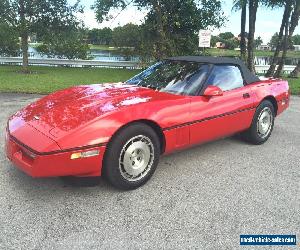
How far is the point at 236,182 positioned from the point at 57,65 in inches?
714

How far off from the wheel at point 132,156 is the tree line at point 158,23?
11.3 meters

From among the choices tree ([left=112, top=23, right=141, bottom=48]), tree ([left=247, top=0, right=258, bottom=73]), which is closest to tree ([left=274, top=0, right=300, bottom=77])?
tree ([left=247, top=0, right=258, bottom=73])

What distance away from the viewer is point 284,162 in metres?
4.55

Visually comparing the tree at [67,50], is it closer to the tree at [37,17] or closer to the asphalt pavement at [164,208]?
the tree at [37,17]

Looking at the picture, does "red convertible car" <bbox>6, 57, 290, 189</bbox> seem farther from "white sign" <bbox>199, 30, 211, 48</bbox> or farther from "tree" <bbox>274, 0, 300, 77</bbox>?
"tree" <bbox>274, 0, 300, 77</bbox>

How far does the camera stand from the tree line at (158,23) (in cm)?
1515

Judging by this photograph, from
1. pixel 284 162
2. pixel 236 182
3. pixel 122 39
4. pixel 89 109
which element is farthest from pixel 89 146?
pixel 122 39

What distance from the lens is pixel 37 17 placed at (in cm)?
1659

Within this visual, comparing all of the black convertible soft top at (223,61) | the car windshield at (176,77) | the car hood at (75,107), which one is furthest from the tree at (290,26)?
the car hood at (75,107)

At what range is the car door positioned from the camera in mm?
4113

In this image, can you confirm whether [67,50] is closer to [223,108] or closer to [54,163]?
[223,108]

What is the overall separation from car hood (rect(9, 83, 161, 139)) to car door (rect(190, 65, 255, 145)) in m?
0.58

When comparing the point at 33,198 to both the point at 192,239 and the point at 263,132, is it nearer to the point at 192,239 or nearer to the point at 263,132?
the point at 192,239

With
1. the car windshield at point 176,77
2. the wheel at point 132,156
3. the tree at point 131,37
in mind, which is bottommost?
the wheel at point 132,156
